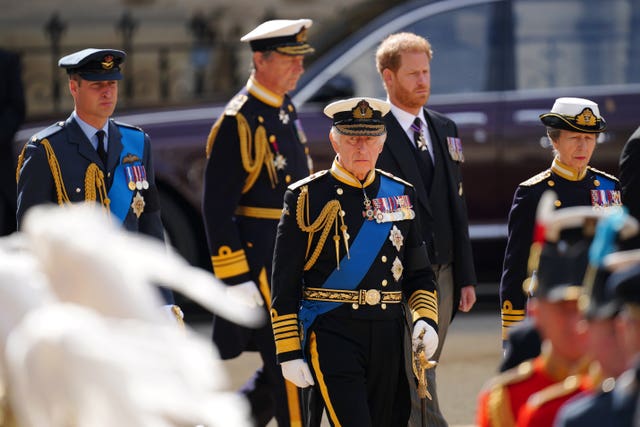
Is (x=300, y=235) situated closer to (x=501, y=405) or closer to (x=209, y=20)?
(x=501, y=405)

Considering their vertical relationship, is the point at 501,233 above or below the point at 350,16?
below

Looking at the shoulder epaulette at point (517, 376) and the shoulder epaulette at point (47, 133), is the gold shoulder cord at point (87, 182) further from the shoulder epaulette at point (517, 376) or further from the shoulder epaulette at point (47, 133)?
the shoulder epaulette at point (517, 376)

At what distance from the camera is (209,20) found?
13.5 metres

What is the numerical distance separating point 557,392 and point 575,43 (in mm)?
6792

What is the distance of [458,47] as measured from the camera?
9.88 metres

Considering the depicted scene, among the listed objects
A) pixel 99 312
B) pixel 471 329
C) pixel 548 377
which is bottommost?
pixel 471 329

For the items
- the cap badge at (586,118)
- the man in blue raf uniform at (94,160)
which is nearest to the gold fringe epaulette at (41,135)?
the man in blue raf uniform at (94,160)

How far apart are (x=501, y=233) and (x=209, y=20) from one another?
469 centimetres

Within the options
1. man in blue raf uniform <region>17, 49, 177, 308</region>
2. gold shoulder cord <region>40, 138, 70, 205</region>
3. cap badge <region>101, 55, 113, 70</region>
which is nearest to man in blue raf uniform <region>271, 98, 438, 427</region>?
man in blue raf uniform <region>17, 49, 177, 308</region>

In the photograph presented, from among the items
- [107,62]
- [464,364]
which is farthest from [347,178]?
[464,364]

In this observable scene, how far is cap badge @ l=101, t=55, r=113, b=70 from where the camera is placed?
6074mm

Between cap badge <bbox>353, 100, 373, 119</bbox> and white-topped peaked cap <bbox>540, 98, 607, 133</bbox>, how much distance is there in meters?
0.94

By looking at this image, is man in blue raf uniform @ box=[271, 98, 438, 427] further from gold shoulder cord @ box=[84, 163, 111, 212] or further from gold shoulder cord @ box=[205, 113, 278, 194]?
gold shoulder cord @ box=[205, 113, 278, 194]

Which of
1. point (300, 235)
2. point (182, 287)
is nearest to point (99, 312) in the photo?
point (182, 287)
